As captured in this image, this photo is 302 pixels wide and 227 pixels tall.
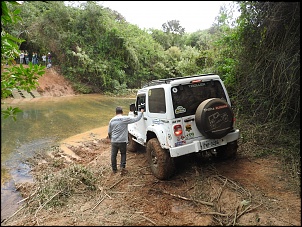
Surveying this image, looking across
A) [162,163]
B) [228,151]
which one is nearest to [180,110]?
[162,163]

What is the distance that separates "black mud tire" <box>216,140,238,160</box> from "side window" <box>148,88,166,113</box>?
1712 millimetres

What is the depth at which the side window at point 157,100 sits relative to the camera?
4656mm

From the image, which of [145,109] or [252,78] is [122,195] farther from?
[252,78]

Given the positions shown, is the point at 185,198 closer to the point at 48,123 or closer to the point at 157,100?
the point at 157,100

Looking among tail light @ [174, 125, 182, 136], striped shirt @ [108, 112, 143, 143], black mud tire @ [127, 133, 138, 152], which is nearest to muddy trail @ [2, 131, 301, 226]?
striped shirt @ [108, 112, 143, 143]

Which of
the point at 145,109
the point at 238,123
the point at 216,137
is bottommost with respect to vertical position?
the point at 238,123

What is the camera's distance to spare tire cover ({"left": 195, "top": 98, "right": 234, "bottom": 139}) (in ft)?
14.0

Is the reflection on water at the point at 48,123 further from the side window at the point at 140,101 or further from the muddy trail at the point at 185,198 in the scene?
the side window at the point at 140,101

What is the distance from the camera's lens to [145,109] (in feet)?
18.1

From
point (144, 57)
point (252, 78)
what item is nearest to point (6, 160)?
point (252, 78)

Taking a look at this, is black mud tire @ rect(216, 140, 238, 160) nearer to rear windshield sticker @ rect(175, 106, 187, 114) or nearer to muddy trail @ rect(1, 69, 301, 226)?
muddy trail @ rect(1, 69, 301, 226)

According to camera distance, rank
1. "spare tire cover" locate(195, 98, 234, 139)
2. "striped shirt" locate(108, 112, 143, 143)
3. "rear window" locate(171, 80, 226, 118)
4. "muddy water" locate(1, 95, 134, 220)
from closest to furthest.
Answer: "spare tire cover" locate(195, 98, 234, 139) → "rear window" locate(171, 80, 226, 118) → "striped shirt" locate(108, 112, 143, 143) → "muddy water" locate(1, 95, 134, 220)

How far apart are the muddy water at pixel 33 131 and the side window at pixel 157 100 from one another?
2728mm

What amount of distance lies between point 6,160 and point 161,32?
35976 mm
